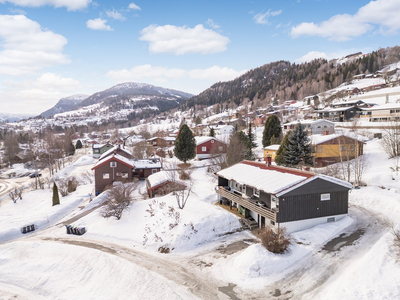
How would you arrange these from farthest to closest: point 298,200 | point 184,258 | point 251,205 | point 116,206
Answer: point 116,206 → point 251,205 → point 298,200 → point 184,258

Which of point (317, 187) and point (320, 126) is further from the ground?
point (320, 126)

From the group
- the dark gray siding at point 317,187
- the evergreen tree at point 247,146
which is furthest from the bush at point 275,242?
the evergreen tree at point 247,146

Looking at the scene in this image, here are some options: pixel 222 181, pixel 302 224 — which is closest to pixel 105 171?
→ pixel 222 181

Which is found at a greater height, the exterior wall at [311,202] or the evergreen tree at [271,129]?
the evergreen tree at [271,129]

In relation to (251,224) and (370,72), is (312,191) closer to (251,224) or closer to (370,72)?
(251,224)


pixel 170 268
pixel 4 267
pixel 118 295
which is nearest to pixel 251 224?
pixel 170 268

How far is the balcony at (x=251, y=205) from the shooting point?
19609mm

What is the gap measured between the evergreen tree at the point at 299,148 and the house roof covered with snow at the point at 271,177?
8.81 metres

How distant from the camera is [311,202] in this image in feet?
64.5

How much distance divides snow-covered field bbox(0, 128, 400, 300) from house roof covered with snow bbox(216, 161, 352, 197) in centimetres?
367

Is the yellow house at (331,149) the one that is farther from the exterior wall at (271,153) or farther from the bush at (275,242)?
the bush at (275,242)

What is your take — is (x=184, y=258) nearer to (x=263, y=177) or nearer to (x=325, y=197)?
(x=263, y=177)

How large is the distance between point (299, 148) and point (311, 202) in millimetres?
15130

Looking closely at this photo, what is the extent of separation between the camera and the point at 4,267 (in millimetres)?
18562
